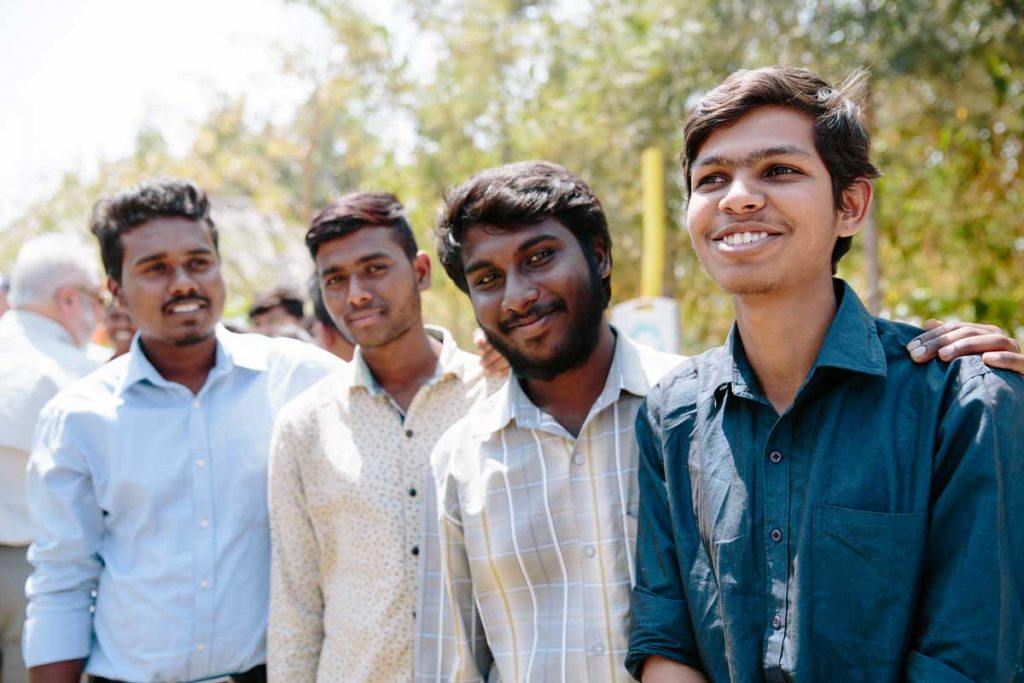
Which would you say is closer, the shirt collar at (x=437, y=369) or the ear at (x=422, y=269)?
the shirt collar at (x=437, y=369)

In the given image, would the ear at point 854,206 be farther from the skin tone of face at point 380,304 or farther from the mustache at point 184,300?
the mustache at point 184,300

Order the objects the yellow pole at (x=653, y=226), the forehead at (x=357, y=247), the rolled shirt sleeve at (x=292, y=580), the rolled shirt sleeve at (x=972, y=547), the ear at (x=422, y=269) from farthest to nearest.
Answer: the yellow pole at (x=653, y=226) < the ear at (x=422, y=269) < the forehead at (x=357, y=247) < the rolled shirt sleeve at (x=292, y=580) < the rolled shirt sleeve at (x=972, y=547)

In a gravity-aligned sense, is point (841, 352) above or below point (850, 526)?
above

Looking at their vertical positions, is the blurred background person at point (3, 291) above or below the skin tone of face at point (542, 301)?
above

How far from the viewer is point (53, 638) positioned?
2.94m

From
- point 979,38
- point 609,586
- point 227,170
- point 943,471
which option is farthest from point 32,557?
point 227,170

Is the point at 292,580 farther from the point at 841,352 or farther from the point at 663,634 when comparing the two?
the point at 841,352

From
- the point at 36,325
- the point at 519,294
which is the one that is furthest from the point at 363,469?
the point at 36,325

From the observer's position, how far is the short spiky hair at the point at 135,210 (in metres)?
3.30

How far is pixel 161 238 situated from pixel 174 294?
207 millimetres

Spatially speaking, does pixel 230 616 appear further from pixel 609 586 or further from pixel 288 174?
pixel 288 174

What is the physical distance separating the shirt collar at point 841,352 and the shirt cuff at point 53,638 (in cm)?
218

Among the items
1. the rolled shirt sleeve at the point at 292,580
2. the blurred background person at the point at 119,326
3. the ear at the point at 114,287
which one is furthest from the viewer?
the blurred background person at the point at 119,326

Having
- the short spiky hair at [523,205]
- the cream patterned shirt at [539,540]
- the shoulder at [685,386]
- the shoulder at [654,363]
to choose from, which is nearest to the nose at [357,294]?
the short spiky hair at [523,205]
